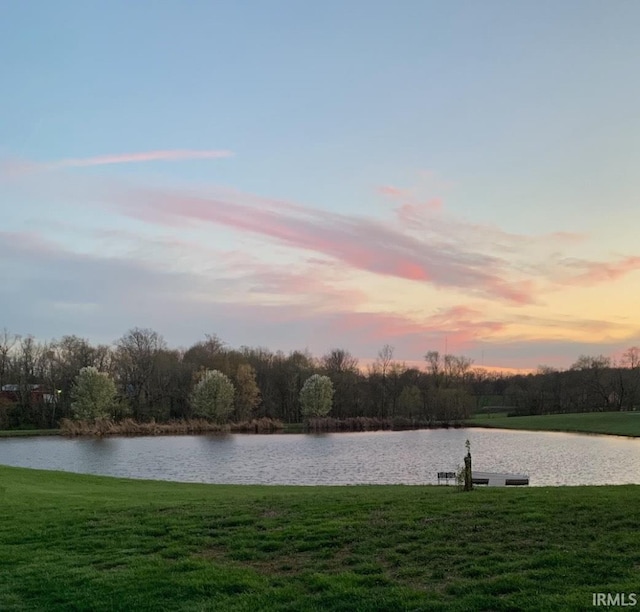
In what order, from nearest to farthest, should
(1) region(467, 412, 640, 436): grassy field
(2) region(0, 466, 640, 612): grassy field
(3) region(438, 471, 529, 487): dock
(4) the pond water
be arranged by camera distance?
(2) region(0, 466, 640, 612): grassy field
(3) region(438, 471, 529, 487): dock
(4) the pond water
(1) region(467, 412, 640, 436): grassy field

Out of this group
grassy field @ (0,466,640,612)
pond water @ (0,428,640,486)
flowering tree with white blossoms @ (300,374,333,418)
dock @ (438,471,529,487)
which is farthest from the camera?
flowering tree with white blossoms @ (300,374,333,418)

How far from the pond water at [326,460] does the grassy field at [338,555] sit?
13.3m

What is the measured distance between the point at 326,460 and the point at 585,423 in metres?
38.7

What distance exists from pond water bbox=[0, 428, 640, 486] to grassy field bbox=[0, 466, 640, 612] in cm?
1335

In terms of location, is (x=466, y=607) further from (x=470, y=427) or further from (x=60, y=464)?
(x=470, y=427)

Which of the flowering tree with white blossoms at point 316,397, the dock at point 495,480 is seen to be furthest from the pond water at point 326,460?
the flowering tree with white blossoms at point 316,397

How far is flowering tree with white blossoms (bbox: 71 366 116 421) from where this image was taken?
60.8 metres

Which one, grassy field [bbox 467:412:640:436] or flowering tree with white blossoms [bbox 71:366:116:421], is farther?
flowering tree with white blossoms [bbox 71:366:116:421]

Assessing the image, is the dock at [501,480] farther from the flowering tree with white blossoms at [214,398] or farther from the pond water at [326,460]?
the flowering tree with white blossoms at [214,398]

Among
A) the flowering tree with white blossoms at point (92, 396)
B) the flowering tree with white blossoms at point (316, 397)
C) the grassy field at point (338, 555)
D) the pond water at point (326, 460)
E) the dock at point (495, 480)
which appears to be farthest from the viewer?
the flowering tree with white blossoms at point (316, 397)

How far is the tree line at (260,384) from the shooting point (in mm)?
72812

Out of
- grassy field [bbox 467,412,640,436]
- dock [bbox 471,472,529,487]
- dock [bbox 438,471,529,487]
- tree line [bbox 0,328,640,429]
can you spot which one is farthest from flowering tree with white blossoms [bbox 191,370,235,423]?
dock [bbox 471,472,529,487]

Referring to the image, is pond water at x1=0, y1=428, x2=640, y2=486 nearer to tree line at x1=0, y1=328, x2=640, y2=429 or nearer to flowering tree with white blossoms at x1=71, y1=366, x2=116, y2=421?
flowering tree with white blossoms at x1=71, y1=366, x2=116, y2=421

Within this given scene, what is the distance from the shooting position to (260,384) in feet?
280
